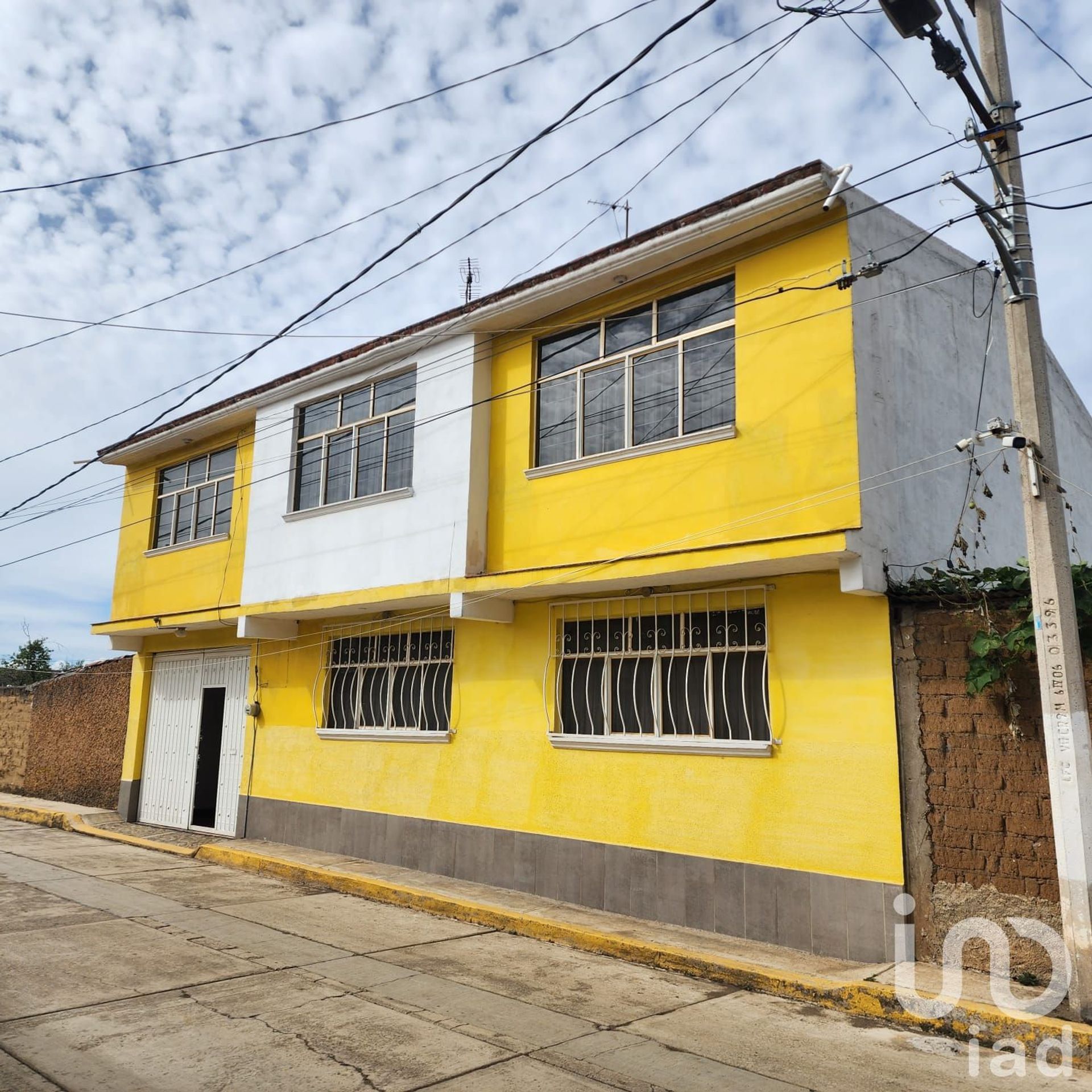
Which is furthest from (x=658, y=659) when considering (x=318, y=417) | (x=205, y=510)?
(x=205, y=510)

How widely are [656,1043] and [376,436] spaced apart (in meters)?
7.78

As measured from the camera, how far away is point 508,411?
10.2 metres

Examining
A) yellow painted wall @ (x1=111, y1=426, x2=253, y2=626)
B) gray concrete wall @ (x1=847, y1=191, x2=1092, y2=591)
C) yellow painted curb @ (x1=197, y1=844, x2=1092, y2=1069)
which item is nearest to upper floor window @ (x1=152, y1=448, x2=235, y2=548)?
yellow painted wall @ (x1=111, y1=426, x2=253, y2=626)

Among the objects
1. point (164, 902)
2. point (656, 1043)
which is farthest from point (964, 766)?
point (164, 902)

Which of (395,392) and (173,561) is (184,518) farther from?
(395,392)

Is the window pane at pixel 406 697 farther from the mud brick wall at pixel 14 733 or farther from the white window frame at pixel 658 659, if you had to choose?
the mud brick wall at pixel 14 733

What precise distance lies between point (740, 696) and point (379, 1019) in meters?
3.95

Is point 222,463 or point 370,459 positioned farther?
point 222,463

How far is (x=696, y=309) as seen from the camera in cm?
876

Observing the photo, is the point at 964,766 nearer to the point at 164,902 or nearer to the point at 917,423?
the point at 917,423

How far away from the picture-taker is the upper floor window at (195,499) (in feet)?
45.6

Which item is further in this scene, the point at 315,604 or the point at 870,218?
the point at 315,604

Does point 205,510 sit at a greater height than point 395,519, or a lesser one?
greater

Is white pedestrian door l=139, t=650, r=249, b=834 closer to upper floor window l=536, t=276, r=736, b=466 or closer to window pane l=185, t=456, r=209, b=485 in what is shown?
window pane l=185, t=456, r=209, b=485
